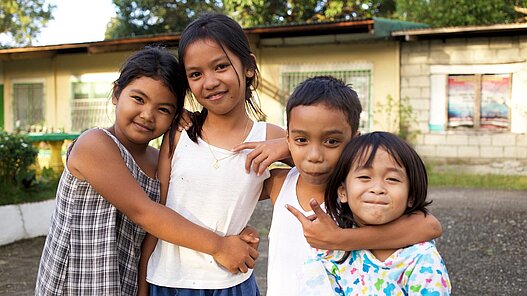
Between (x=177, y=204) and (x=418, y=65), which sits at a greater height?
(x=418, y=65)

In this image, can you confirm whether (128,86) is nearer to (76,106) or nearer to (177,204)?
(177,204)

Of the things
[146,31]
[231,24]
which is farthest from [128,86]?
[146,31]

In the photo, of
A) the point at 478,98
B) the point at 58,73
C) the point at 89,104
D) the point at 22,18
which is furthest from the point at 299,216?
the point at 22,18

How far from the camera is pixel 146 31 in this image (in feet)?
70.6

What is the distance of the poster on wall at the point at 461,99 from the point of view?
28.9 feet

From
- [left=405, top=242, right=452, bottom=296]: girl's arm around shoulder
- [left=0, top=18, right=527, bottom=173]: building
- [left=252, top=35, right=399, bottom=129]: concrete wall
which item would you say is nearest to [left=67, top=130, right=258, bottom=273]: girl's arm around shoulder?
[left=405, top=242, right=452, bottom=296]: girl's arm around shoulder

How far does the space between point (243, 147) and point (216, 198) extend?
18cm

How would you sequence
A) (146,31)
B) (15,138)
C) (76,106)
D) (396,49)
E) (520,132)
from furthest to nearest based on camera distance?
(146,31), (76,106), (396,49), (520,132), (15,138)

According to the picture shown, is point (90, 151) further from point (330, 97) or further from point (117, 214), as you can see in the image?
point (330, 97)

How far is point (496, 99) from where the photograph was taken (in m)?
8.69

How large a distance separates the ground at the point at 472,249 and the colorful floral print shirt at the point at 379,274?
241 centimetres

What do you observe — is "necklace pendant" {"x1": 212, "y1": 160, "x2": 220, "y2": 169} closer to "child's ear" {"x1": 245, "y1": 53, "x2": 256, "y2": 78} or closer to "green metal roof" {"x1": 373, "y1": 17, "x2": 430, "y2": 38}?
"child's ear" {"x1": 245, "y1": 53, "x2": 256, "y2": 78}

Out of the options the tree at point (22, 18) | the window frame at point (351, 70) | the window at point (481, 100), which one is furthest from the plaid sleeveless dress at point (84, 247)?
the tree at point (22, 18)

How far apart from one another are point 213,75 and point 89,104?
10598 mm
